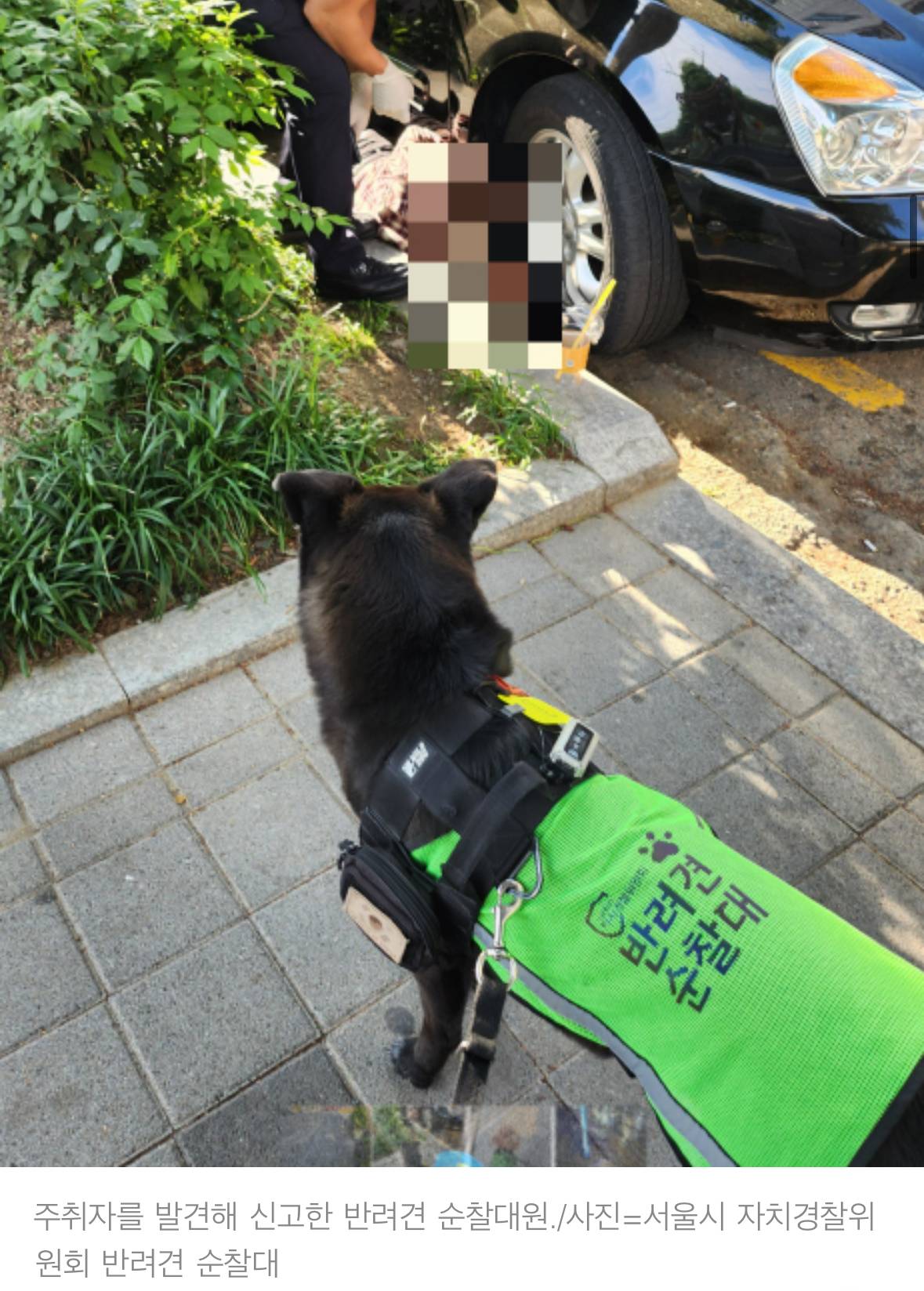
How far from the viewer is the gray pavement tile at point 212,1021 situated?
222 centimetres

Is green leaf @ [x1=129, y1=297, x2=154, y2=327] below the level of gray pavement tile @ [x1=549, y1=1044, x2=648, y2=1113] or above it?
above

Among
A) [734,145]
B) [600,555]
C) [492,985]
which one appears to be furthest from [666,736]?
[734,145]

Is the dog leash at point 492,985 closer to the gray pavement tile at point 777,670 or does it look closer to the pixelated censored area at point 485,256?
the gray pavement tile at point 777,670

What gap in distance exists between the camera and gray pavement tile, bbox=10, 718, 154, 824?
109 inches

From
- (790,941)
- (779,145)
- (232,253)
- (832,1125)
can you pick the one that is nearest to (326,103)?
(232,253)

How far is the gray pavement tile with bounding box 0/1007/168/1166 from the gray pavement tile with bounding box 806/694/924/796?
2.28 meters

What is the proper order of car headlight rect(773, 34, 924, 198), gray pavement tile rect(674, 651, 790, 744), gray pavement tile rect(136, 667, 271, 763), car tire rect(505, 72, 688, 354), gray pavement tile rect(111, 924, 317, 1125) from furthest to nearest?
car tire rect(505, 72, 688, 354) < car headlight rect(773, 34, 924, 198) < gray pavement tile rect(674, 651, 790, 744) < gray pavement tile rect(136, 667, 271, 763) < gray pavement tile rect(111, 924, 317, 1125)

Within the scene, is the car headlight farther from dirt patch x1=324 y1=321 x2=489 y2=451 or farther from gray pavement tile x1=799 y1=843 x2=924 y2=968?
gray pavement tile x1=799 y1=843 x2=924 y2=968

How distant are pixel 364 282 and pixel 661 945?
372 centimetres

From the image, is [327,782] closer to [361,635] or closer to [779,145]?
[361,635]

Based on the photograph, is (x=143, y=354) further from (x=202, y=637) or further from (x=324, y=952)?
(x=324, y=952)

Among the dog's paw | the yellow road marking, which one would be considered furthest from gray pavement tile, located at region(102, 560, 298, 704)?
the yellow road marking

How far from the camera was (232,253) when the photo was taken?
3375 mm

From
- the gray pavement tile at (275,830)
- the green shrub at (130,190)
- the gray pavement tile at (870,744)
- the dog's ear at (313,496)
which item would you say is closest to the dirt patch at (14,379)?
the green shrub at (130,190)
